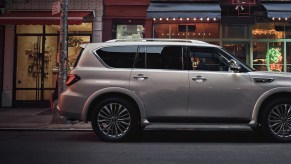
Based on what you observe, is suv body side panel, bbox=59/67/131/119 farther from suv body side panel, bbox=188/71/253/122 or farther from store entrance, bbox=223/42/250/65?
store entrance, bbox=223/42/250/65

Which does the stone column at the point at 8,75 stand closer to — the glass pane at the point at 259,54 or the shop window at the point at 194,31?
the shop window at the point at 194,31

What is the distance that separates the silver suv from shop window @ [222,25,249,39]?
7762mm

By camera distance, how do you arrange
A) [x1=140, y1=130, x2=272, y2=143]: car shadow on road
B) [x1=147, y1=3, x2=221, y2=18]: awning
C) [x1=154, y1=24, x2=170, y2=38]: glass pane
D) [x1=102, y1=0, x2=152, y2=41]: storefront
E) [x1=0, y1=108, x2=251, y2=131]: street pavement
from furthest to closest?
[x1=154, y1=24, x2=170, y2=38]: glass pane → [x1=102, y1=0, x2=152, y2=41]: storefront → [x1=147, y1=3, x2=221, y2=18]: awning → [x1=0, y1=108, x2=251, y2=131]: street pavement → [x1=140, y1=130, x2=272, y2=143]: car shadow on road

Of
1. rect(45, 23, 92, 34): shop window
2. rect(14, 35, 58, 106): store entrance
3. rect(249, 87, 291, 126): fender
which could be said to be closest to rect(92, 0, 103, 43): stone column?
rect(45, 23, 92, 34): shop window

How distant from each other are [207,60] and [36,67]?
375 inches

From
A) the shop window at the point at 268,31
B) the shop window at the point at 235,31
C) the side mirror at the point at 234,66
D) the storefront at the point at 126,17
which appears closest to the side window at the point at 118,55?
the side mirror at the point at 234,66

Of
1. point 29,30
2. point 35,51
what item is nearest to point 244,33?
point 35,51

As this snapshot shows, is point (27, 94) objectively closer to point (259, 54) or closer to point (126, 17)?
point (126, 17)

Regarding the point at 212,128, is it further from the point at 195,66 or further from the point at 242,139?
the point at 195,66

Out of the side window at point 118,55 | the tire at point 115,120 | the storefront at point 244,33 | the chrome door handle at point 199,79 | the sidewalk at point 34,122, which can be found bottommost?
the sidewalk at point 34,122

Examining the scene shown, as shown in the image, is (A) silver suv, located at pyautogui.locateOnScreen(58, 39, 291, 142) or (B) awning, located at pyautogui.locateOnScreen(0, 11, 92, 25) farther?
(B) awning, located at pyautogui.locateOnScreen(0, 11, 92, 25)

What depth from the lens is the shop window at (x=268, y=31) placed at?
15.6 metres

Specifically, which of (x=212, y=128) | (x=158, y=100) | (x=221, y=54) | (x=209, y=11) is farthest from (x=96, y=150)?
(x=209, y=11)

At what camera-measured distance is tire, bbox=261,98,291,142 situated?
797 centimetres
